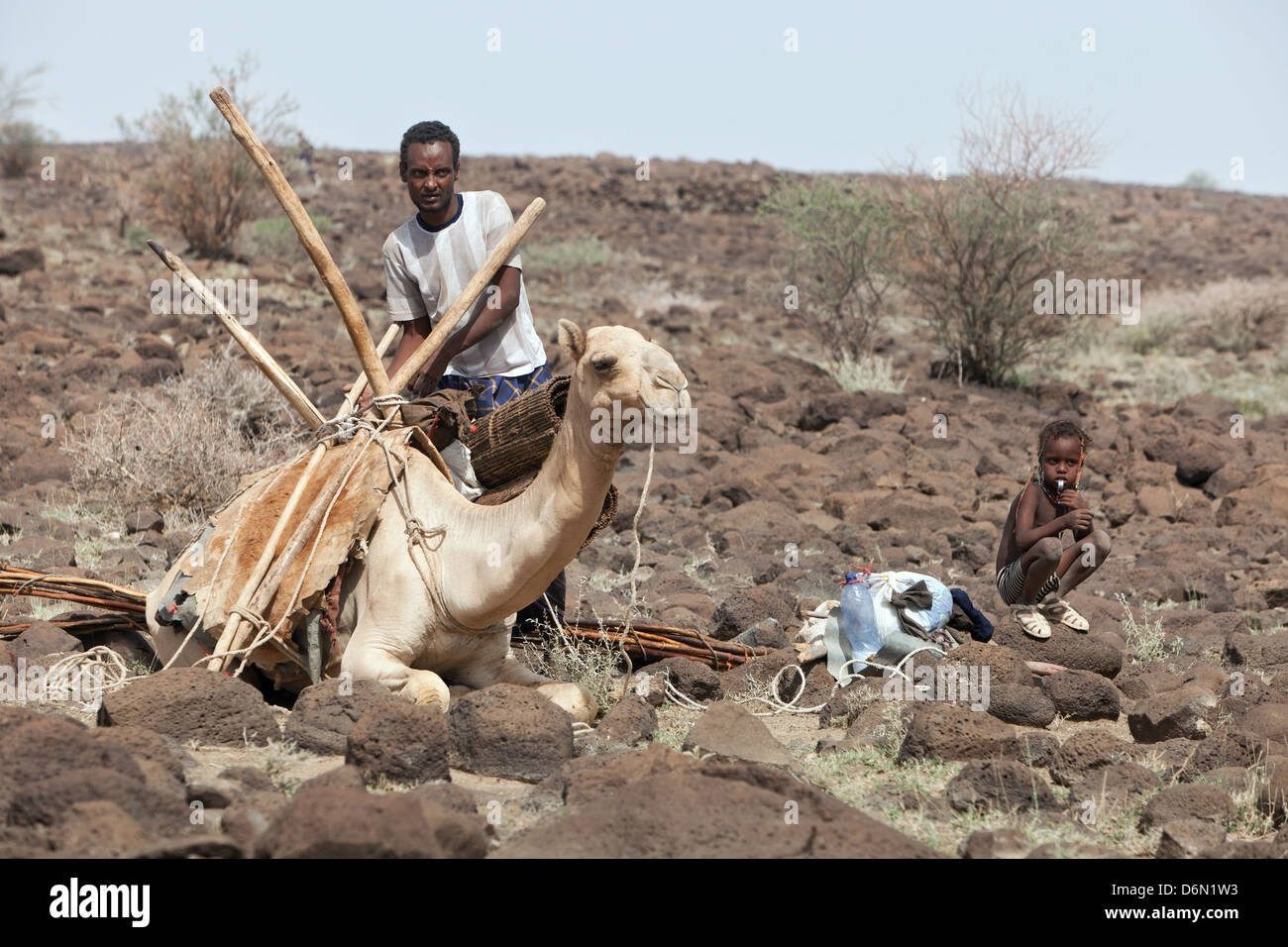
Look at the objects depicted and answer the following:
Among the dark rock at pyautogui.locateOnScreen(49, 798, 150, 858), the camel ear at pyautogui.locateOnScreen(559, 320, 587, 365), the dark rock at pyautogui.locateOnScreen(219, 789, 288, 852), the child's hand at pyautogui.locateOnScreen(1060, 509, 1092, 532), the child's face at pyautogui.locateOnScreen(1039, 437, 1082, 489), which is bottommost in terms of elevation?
the dark rock at pyautogui.locateOnScreen(219, 789, 288, 852)

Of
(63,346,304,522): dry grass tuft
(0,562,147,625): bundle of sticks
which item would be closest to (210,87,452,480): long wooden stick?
(0,562,147,625): bundle of sticks

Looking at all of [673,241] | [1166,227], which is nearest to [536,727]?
[673,241]

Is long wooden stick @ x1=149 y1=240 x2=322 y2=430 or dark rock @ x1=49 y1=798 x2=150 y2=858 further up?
long wooden stick @ x1=149 y1=240 x2=322 y2=430

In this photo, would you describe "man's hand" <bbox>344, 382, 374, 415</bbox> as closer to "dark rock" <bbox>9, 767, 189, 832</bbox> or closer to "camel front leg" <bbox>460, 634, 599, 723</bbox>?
"camel front leg" <bbox>460, 634, 599, 723</bbox>

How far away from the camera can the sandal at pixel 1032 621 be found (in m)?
5.80

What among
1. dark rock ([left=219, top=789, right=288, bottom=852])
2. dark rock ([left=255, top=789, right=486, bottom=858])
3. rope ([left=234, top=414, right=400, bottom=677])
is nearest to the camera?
dark rock ([left=255, top=789, right=486, bottom=858])

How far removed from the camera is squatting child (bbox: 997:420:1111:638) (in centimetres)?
586

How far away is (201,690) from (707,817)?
197 cm

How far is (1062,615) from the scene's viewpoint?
604cm

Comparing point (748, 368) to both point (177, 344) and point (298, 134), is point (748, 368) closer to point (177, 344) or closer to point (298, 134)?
point (177, 344)

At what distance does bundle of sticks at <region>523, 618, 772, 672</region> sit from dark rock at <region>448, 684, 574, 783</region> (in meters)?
1.32

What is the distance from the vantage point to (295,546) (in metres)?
4.70

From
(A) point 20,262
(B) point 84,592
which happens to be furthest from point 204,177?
(B) point 84,592

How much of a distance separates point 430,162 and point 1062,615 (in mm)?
3476
